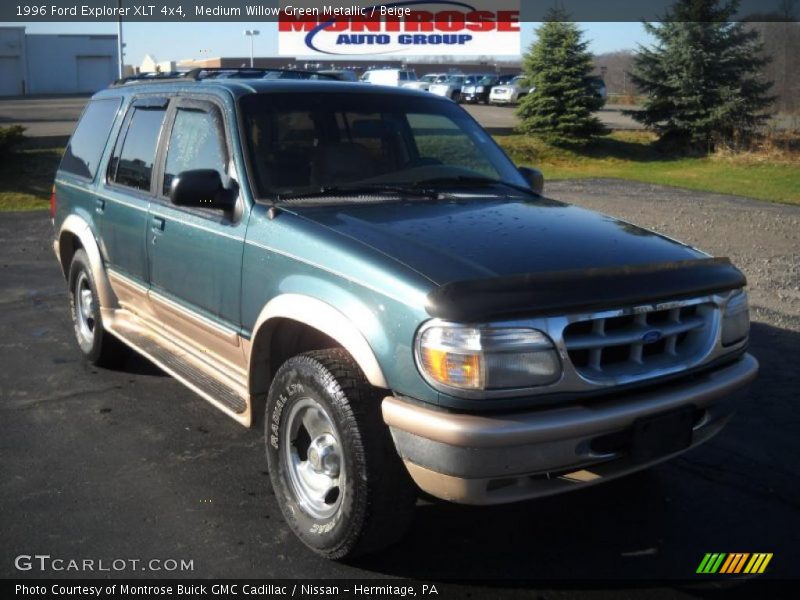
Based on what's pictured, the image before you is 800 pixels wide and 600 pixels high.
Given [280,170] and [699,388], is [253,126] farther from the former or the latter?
[699,388]

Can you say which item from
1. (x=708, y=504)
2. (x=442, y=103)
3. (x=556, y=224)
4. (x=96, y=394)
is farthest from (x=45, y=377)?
(x=708, y=504)

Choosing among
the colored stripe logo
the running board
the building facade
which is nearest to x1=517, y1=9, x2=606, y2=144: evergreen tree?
the running board

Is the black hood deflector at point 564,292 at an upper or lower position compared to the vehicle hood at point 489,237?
lower

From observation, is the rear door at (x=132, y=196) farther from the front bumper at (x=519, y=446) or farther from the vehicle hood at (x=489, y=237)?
the front bumper at (x=519, y=446)

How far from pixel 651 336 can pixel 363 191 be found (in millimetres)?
1670

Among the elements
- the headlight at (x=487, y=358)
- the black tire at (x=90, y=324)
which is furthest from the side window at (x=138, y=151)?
the headlight at (x=487, y=358)

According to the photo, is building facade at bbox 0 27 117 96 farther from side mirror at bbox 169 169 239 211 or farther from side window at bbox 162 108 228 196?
side mirror at bbox 169 169 239 211

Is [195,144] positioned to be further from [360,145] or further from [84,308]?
[84,308]

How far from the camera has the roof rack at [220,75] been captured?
16.9ft

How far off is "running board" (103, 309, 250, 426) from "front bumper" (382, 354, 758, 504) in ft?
4.12

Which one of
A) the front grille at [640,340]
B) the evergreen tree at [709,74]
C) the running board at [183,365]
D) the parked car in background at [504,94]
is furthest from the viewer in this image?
the parked car in background at [504,94]

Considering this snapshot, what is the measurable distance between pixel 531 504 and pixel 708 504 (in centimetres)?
86

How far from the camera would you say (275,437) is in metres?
3.65

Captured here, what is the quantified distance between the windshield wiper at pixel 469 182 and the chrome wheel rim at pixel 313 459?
4.79ft
